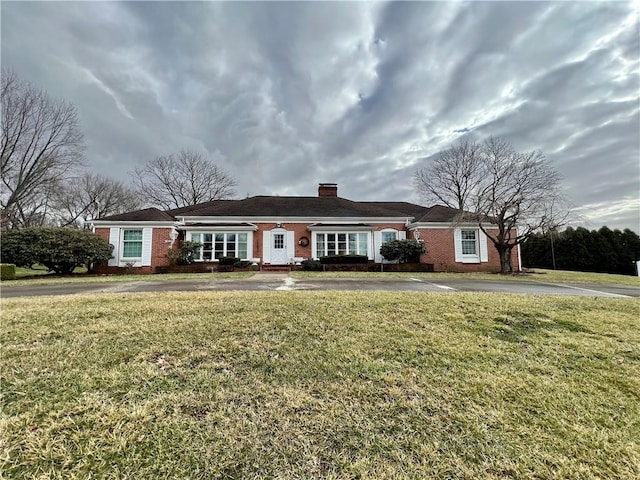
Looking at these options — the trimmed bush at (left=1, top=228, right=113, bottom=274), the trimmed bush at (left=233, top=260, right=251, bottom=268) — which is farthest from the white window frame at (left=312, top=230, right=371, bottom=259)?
the trimmed bush at (left=1, top=228, right=113, bottom=274)

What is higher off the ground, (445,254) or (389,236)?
(389,236)

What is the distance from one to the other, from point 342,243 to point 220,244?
26.5 ft

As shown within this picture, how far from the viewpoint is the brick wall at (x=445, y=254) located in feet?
63.4

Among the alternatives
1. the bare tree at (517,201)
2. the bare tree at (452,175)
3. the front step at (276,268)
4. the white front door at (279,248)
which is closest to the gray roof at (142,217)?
the white front door at (279,248)

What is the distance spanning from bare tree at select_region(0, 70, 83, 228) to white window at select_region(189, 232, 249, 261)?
1862 cm

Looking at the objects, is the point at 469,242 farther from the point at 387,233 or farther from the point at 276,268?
the point at 276,268

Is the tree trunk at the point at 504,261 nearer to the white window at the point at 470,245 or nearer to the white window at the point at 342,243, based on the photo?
the white window at the point at 470,245

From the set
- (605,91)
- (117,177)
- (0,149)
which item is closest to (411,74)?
(605,91)

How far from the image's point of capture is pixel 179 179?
3412 centimetres

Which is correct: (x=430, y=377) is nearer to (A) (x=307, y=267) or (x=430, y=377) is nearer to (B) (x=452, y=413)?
(B) (x=452, y=413)

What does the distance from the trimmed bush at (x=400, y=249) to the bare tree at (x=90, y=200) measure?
31.9m

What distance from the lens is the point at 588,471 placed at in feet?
6.50

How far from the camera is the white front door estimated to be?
19.5m

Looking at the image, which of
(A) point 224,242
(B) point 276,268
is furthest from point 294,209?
(A) point 224,242
